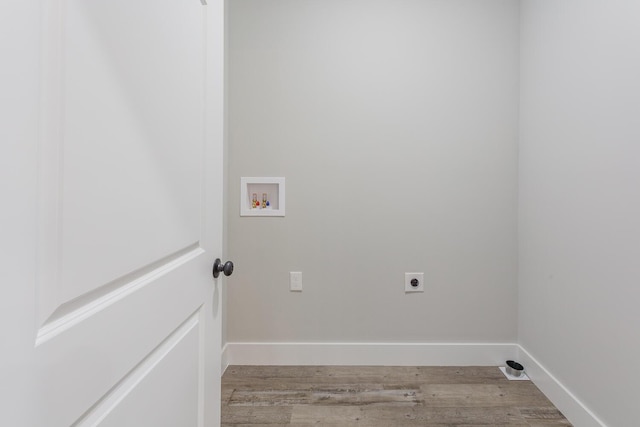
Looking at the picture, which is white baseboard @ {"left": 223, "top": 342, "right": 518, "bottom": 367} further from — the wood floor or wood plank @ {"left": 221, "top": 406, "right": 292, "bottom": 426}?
wood plank @ {"left": 221, "top": 406, "right": 292, "bottom": 426}

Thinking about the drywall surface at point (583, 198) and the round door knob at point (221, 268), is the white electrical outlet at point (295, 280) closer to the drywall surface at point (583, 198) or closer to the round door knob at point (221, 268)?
the round door knob at point (221, 268)

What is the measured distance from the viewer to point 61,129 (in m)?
0.43

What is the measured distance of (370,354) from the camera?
1987 millimetres

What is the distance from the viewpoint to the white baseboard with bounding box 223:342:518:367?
1977mm

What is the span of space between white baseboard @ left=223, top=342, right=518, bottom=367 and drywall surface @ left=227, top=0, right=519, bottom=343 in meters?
0.05

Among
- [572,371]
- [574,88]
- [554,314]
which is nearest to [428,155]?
[574,88]

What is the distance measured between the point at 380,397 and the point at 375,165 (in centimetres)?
129

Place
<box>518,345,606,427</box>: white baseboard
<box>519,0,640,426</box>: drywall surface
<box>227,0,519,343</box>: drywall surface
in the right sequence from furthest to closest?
<box>227,0,519,343</box>: drywall surface
<box>518,345,606,427</box>: white baseboard
<box>519,0,640,426</box>: drywall surface

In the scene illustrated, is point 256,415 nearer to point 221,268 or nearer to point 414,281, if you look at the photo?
point 221,268

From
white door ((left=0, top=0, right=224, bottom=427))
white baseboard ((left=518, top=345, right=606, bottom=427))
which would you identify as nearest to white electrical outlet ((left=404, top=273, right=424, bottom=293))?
white baseboard ((left=518, top=345, right=606, bottom=427))

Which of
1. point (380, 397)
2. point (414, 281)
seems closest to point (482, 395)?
point (380, 397)

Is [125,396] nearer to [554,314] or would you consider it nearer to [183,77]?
[183,77]

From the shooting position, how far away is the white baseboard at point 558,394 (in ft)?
4.63

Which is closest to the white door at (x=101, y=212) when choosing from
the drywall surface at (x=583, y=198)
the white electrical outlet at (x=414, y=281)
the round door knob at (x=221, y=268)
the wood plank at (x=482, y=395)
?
the round door knob at (x=221, y=268)
